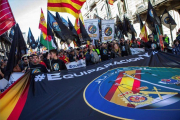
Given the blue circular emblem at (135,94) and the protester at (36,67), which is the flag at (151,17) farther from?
the protester at (36,67)

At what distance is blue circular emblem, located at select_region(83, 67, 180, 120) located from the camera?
2.63 metres

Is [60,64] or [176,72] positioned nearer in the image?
[176,72]

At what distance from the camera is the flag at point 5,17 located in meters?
3.90

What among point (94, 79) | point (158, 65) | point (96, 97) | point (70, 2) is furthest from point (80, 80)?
point (70, 2)

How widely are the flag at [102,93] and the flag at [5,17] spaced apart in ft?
4.48

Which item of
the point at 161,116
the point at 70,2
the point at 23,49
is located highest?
the point at 70,2

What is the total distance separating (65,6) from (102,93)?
3.63m

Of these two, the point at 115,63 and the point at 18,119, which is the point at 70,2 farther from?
the point at 18,119

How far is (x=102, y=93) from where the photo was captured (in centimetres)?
339

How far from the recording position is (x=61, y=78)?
3912 millimetres

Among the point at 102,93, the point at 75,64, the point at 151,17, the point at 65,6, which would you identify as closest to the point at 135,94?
the point at 102,93

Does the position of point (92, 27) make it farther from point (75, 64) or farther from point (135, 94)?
point (135, 94)

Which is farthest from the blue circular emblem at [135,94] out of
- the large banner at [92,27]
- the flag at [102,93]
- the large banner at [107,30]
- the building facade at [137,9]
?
the building facade at [137,9]

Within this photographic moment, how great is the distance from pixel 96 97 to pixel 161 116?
1243mm
